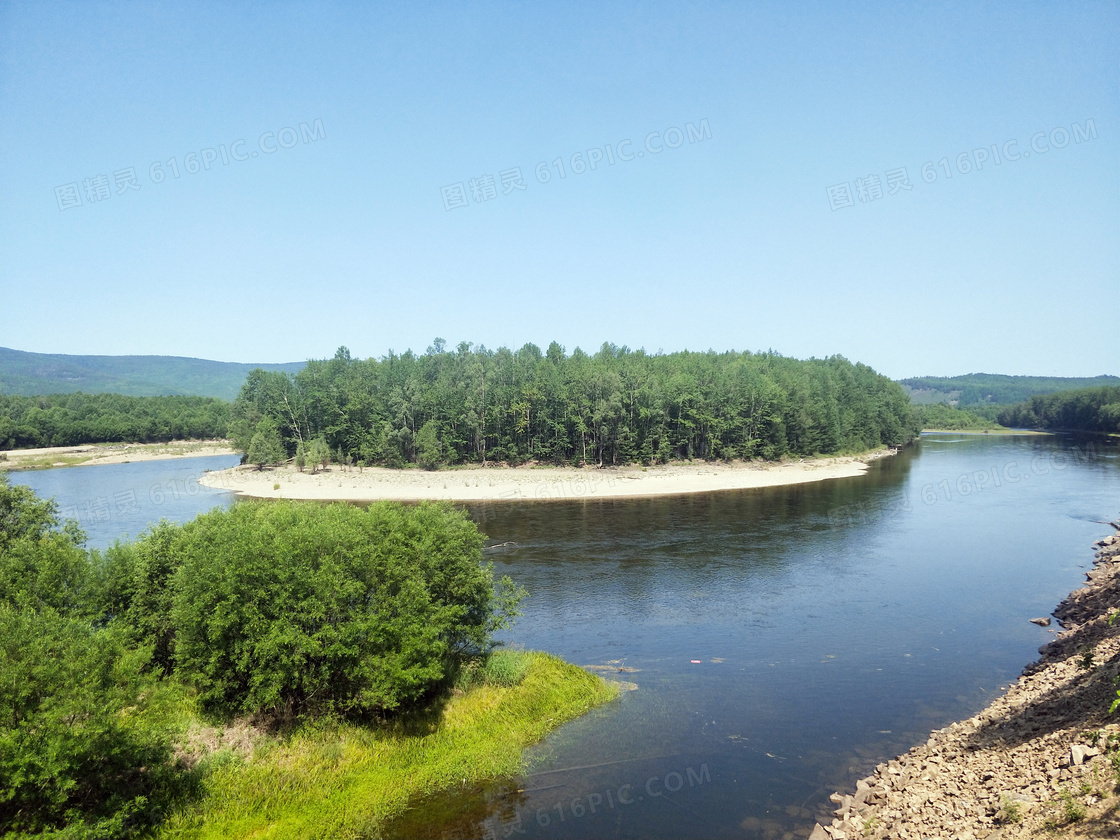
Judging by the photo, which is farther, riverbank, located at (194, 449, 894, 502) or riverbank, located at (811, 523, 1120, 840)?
riverbank, located at (194, 449, 894, 502)

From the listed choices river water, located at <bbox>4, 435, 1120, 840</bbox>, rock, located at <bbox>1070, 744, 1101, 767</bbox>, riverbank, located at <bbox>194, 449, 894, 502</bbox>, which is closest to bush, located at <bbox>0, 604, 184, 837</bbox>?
river water, located at <bbox>4, 435, 1120, 840</bbox>

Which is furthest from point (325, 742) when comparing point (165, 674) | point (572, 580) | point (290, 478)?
point (290, 478)

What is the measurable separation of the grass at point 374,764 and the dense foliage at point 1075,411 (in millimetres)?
173957

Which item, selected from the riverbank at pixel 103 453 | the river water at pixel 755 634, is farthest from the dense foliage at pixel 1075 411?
the riverbank at pixel 103 453

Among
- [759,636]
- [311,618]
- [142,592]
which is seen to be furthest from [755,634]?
[142,592]

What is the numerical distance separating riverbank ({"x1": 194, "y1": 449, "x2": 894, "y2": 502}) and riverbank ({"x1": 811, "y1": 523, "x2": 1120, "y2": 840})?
5565 cm

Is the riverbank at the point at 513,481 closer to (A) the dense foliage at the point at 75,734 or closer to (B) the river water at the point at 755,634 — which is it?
(B) the river water at the point at 755,634

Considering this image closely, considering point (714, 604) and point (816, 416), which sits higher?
point (816, 416)

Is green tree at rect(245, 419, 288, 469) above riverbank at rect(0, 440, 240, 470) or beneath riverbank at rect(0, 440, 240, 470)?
above

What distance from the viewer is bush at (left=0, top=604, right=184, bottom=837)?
47.8ft

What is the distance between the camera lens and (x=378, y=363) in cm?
11981

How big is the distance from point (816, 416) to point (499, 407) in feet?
173

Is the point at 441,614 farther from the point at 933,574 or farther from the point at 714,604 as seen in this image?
the point at 933,574

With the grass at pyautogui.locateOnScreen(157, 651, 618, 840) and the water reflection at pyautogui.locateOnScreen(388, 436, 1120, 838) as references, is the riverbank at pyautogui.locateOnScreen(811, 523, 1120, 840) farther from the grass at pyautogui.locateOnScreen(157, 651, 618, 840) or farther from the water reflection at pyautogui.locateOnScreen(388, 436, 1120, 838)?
the grass at pyautogui.locateOnScreen(157, 651, 618, 840)
